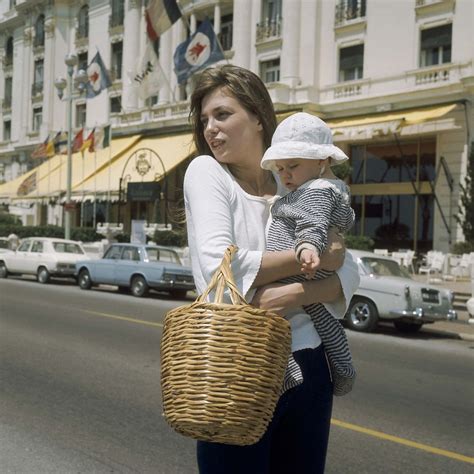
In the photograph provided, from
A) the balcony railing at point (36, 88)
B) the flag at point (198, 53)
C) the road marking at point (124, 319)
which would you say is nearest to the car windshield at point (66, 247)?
the flag at point (198, 53)

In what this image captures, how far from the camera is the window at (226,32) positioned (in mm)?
32062

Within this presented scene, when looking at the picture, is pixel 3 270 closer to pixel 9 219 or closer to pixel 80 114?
pixel 9 219

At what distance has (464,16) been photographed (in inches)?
896

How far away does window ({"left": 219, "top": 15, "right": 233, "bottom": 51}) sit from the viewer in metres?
32.1

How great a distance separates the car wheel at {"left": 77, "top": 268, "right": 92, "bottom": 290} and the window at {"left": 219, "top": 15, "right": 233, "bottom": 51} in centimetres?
1695

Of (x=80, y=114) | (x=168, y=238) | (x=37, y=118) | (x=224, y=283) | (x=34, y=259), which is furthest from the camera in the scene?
(x=37, y=118)

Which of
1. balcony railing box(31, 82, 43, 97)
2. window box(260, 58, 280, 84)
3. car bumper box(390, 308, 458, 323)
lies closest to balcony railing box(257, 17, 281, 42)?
window box(260, 58, 280, 84)

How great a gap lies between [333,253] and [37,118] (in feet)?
156

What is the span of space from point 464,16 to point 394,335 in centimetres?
1511

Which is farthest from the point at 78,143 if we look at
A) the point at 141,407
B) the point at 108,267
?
the point at 141,407

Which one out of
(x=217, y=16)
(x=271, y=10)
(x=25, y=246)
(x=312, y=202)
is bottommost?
(x=25, y=246)

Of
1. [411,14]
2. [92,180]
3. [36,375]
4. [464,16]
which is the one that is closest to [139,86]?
[92,180]

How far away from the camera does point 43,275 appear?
20.5 meters

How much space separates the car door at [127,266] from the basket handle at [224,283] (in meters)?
15.6
